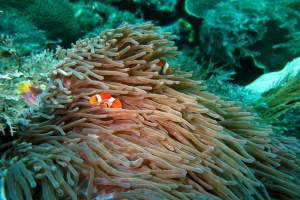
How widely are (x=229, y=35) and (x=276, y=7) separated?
1.34 metres

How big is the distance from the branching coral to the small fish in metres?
0.23

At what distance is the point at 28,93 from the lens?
221 centimetres

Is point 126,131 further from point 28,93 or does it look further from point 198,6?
point 198,6

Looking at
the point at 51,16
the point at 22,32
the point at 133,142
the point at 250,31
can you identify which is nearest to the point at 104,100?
the point at 133,142

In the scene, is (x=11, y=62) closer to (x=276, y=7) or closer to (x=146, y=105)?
(x=146, y=105)

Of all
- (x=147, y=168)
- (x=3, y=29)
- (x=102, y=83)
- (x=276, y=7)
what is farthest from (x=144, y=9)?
(x=147, y=168)

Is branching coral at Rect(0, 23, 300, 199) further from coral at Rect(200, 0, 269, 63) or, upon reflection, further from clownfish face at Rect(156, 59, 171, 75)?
coral at Rect(200, 0, 269, 63)

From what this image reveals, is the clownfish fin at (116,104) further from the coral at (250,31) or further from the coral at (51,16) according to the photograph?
the coral at (250,31)

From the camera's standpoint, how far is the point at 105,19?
591 cm

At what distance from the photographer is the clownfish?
1.90 meters

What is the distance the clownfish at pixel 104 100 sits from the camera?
190 centimetres

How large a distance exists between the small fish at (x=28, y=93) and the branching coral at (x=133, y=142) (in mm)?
228

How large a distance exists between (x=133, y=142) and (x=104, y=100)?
1.34 ft

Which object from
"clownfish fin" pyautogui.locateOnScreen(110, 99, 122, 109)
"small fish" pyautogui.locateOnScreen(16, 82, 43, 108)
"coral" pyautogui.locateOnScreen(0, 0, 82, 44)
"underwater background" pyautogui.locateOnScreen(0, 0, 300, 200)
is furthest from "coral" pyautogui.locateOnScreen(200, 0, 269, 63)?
"small fish" pyautogui.locateOnScreen(16, 82, 43, 108)
